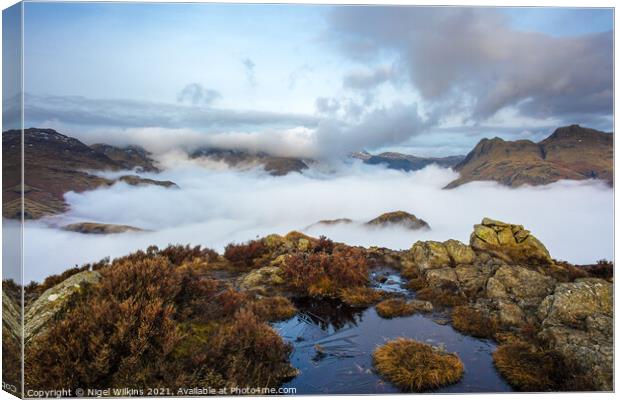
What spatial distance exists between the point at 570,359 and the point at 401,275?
3409mm

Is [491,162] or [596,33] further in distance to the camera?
[491,162]

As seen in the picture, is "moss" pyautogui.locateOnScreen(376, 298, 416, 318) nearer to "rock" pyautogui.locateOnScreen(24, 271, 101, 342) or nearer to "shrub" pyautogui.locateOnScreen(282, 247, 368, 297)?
Result: "shrub" pyautogui.locateOnScreen(282, 247, 368, 297)

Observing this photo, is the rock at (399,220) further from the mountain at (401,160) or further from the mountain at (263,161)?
the mountain at (263,161)

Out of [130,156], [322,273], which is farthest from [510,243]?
[130,156]

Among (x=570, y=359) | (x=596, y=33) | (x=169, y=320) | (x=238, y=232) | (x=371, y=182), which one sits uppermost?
(x=596, y=33)

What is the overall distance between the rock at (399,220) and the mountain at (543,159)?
1.09 meters

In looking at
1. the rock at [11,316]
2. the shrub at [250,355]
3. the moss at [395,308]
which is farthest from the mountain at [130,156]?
the moss at [395,308]

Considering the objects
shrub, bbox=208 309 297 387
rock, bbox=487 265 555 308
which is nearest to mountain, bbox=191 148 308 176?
shrub, bbox=208 309 297 387

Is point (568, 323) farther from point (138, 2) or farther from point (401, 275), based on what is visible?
point (138, 2)

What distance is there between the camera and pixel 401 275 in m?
9.39

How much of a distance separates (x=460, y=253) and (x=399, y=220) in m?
1.47

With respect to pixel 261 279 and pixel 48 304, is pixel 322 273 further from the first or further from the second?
pixel 48 304

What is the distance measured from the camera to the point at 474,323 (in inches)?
309

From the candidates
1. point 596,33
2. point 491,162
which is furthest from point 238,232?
point 596,33
